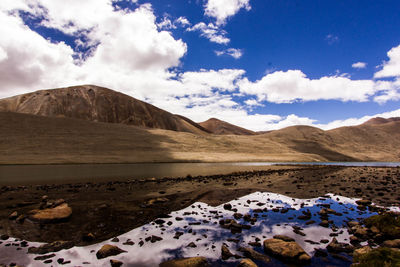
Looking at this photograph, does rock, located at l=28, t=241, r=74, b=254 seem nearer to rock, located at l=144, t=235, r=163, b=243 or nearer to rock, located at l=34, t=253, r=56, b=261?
rock, located at l=34, t=253, r=56, b=261

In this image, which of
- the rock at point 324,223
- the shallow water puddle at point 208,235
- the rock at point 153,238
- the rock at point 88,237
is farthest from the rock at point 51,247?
the rock at point 324,223

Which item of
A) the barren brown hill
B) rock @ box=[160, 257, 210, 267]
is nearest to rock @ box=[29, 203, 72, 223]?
→ rock @ box=[160, 257, 210, 267]

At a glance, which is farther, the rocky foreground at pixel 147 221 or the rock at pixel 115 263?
the rocky foreground at pixel 147 221

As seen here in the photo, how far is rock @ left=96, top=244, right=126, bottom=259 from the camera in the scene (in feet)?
27.6

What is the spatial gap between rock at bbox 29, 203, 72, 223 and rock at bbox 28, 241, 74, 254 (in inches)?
145

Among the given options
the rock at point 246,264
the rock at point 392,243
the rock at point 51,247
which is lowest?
the rock at point 51,247

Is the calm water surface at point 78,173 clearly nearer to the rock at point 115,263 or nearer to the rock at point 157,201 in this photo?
the rock at point 157,201

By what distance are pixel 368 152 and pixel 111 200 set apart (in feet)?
678

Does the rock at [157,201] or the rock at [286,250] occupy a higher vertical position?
the rock at [286,250]

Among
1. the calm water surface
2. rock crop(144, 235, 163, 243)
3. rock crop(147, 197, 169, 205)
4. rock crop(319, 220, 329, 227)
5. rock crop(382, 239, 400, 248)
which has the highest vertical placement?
rock crop(382, 239, 400, 248)

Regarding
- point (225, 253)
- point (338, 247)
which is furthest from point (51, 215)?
point (338, 247)

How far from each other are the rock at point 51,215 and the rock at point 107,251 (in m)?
5.85

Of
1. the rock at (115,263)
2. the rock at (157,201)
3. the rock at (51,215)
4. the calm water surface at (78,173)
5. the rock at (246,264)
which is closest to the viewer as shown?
the rock at (246,264)

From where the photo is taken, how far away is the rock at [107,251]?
8398mm
